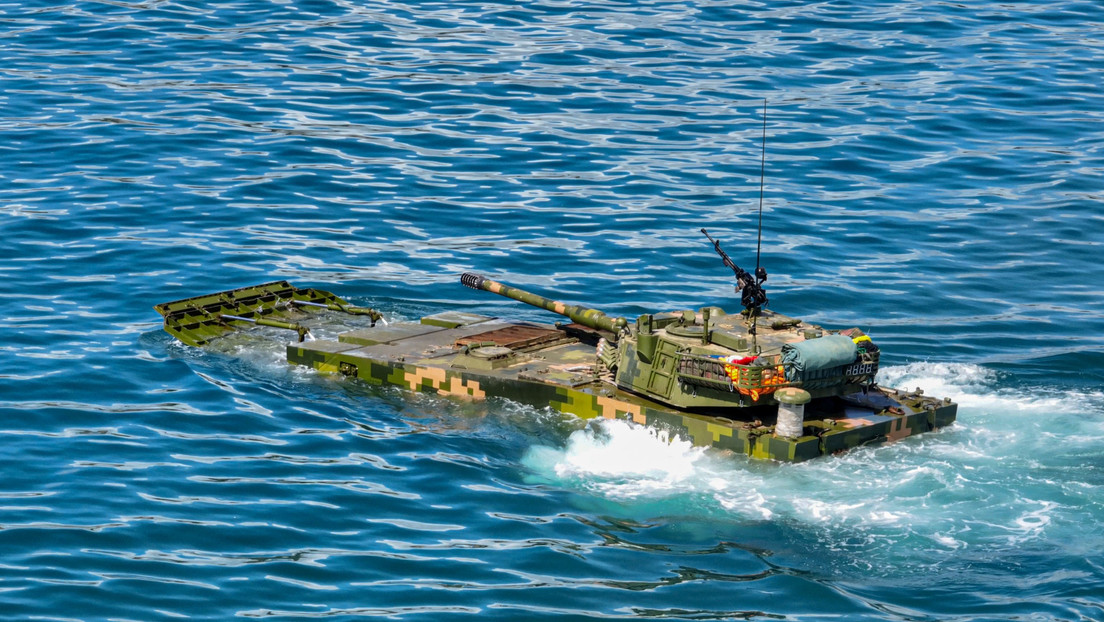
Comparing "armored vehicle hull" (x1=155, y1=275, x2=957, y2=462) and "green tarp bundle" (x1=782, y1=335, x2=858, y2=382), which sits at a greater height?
"green tarp bundle" (x1=782, y1=335, x2=858, y2=382)

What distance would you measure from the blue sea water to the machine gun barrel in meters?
2.71

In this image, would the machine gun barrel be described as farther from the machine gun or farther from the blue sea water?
the blue sea water

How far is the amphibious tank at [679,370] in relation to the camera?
26406 millimetres

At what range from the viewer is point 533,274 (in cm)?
3822

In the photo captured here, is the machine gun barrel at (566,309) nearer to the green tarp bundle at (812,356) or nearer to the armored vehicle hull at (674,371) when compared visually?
the armored vehicle hull at (674,371)

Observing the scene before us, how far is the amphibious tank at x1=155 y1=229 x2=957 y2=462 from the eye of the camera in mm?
26406

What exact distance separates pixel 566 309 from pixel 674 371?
4.40m

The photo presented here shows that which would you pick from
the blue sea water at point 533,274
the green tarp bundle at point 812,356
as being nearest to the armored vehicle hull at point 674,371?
the green tarp bundle at point 812,356

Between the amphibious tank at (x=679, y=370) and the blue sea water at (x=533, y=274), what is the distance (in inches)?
19.9

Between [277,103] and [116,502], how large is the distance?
27757 mm

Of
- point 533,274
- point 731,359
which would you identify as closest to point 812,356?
point 731,359

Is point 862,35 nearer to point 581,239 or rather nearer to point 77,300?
point 581,239

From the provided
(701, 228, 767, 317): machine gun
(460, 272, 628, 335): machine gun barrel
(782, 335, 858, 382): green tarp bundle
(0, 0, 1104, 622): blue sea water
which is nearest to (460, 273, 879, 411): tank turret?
(782, 335, 858, 382): green tarp bundle

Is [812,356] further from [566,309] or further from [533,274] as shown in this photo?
[533,274]
